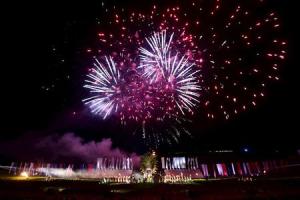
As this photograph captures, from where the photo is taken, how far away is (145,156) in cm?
3978

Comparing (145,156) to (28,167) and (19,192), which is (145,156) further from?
(28,167)

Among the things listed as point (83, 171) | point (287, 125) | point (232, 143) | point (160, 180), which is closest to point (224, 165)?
point (232, 143)

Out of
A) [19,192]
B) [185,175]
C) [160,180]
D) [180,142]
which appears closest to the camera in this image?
[19,192]

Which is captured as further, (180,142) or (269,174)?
(180,142)

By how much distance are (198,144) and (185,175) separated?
16.1 meters

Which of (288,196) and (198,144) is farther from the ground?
(198,144)

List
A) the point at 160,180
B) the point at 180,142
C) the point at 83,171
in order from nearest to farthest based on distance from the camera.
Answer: the point at 160,180
the point at 83,171
the point at 180,142

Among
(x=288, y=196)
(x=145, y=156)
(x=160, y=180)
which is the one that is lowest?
(x=288, y=196)

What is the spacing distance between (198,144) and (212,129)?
4704 mm

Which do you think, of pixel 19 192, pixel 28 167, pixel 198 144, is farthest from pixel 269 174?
pixel 28 167

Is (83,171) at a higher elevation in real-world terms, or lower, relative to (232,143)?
lower

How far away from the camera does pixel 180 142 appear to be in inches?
2425

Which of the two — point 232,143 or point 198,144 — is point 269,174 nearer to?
point 232,143

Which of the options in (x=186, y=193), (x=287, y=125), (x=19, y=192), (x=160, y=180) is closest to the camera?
(x=186, y=193)
